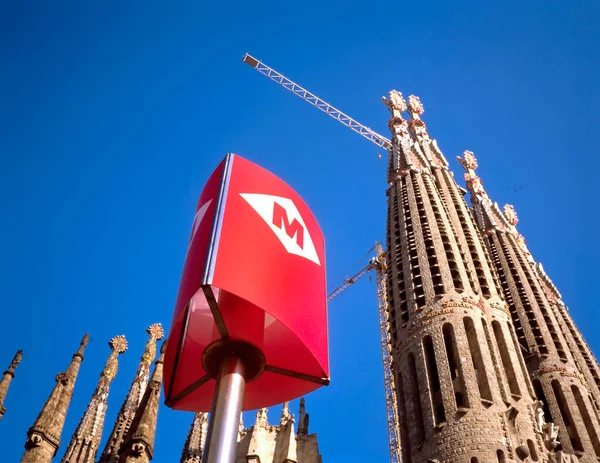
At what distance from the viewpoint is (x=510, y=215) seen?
209 ft

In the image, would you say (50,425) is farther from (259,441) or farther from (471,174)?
(471,174)

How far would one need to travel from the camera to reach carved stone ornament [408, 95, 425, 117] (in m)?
63.6

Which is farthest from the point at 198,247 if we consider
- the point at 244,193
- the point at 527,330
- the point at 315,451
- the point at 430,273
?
the point at 527,330

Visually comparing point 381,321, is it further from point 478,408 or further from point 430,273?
point 478,408

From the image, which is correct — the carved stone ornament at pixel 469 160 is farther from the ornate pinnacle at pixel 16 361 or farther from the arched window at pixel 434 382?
the ornate pinnacle at pixel 16 361

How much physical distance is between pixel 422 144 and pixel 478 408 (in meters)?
32.3

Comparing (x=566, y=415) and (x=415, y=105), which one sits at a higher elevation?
(x=415, y=105)

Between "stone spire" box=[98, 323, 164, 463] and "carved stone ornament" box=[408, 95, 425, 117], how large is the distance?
36.7 metres

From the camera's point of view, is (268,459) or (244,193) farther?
(268,459)

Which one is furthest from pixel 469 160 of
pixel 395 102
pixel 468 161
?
pixel 395 102

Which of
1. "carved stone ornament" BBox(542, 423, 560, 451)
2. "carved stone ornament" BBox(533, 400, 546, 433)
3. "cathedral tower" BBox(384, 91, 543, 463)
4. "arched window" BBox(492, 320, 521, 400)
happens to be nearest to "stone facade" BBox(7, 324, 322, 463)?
"cathedral tower" BBox(384, 91, 543, 463)

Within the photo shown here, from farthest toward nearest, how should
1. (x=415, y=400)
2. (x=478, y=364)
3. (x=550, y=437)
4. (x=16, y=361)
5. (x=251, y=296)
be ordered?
1. (x=478, y=364)
2. (x=415, y=400)
3. (x=550, y=437)
4. (x=16, y=361)
5. (x=251, y=296)

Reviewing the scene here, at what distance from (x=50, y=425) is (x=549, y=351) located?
34.6m

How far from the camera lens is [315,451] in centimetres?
2502
